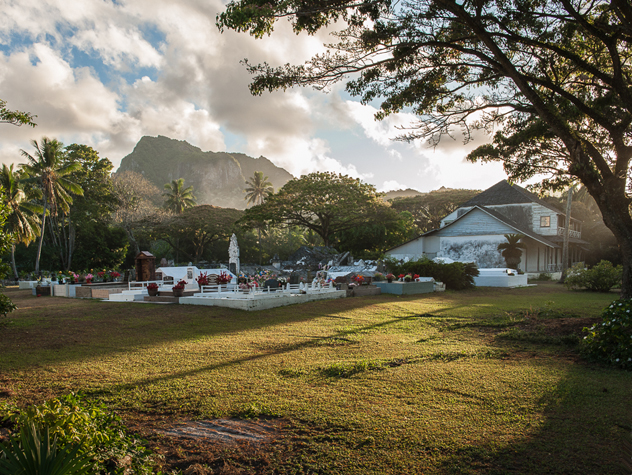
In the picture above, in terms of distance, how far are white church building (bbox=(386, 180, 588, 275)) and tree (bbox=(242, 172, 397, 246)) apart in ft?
14.3

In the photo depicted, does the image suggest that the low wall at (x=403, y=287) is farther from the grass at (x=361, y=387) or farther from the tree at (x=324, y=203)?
the tree at (x=324, y=203)

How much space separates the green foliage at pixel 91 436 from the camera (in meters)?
2.29

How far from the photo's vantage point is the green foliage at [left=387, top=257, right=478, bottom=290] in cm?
2127

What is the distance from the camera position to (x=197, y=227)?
→ 3903 centimetres

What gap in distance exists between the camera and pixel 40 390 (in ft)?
15.4

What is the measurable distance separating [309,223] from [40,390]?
32.5 metres

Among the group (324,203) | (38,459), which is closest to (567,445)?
(38,459)

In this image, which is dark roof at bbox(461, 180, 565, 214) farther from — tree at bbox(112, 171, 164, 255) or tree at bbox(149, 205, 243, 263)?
tree at bbox(112, 171, 164, 255)

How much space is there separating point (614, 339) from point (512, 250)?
24596 millimetres

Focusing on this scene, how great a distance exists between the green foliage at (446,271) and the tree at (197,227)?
875 inches

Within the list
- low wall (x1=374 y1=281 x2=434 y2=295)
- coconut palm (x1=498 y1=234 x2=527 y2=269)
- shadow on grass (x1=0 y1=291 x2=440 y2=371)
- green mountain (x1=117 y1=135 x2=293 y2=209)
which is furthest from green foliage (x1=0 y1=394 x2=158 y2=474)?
green mountain (x1=117 y1=135 x2=293 y2=209)

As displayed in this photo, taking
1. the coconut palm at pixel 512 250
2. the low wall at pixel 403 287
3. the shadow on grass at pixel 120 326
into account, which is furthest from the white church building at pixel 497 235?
the shadow on grass at pixel 120 326

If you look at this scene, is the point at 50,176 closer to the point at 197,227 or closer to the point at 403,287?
the point at 197,227

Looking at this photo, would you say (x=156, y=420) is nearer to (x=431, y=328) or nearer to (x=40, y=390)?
(x=40, y=390)
